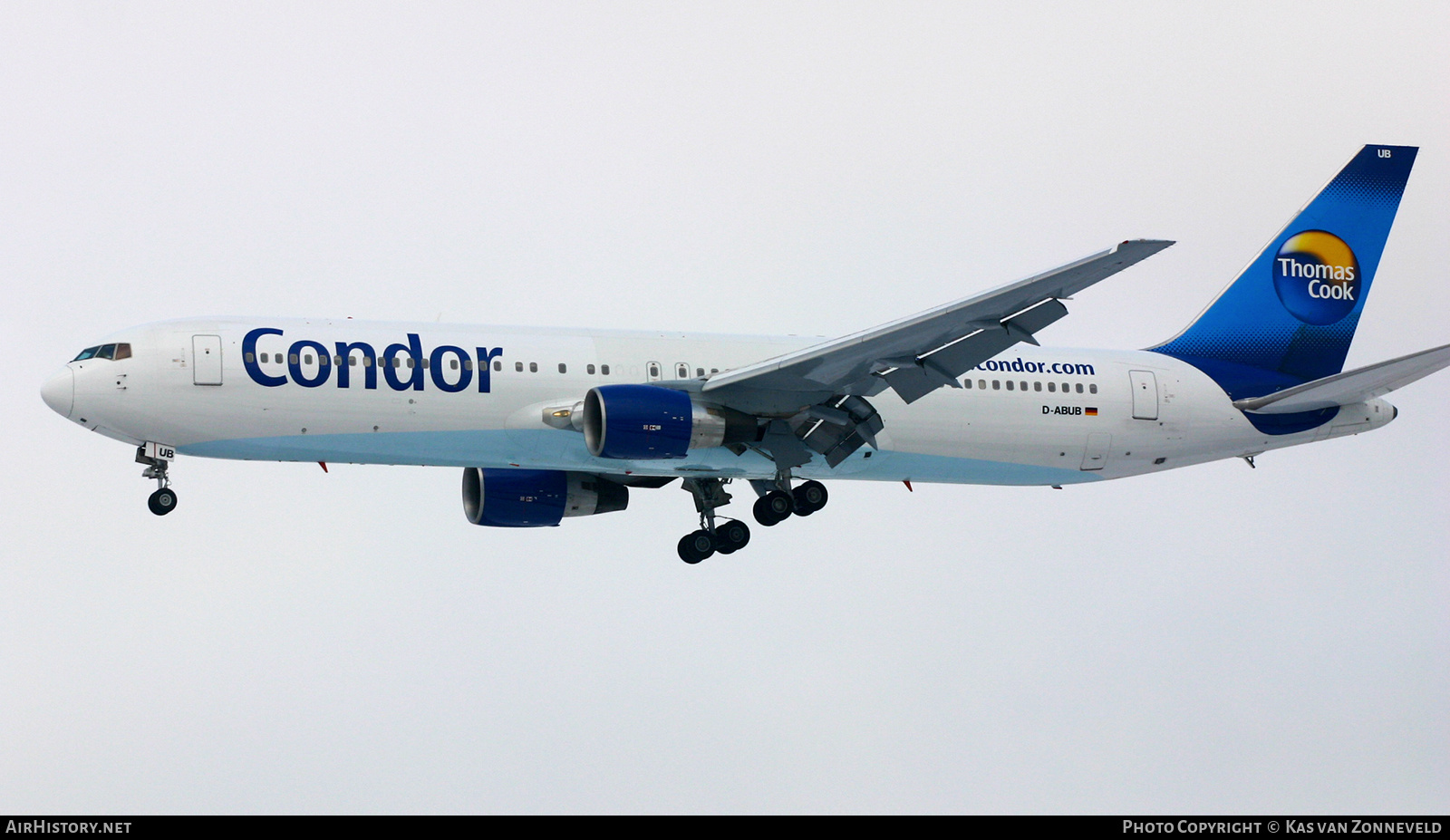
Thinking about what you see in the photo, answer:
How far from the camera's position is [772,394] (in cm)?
3509

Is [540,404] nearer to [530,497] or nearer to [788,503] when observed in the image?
[530,497]

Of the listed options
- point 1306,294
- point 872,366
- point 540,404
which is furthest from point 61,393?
point 1306,294

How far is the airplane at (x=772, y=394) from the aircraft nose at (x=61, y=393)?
0.11 ft

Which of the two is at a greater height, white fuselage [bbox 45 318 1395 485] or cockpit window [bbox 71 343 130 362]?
cockpit window [bbox 71 343 130 362]

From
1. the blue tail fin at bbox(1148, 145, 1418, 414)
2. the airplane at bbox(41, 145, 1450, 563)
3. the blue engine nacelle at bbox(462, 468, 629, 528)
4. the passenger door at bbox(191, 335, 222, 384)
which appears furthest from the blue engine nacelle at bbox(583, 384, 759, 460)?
the blue tail fin at bbox(1148, 145, 1418, 414)

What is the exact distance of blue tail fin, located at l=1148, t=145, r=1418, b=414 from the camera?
40750 mm

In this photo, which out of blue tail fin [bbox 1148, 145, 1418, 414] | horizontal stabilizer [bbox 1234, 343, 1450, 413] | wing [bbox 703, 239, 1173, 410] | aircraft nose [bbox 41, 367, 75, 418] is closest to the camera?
wing [bbox 703, 239, 1173, 410]

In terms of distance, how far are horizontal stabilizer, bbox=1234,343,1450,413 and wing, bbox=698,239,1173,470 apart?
7822 mm

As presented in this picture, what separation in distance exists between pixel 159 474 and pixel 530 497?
28.1 ft

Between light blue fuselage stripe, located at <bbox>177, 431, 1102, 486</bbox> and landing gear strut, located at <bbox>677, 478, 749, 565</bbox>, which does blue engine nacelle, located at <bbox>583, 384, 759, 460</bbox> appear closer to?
light blue fuselage stripe, located at <bbox>177, 431, 1102, 486</bbox>

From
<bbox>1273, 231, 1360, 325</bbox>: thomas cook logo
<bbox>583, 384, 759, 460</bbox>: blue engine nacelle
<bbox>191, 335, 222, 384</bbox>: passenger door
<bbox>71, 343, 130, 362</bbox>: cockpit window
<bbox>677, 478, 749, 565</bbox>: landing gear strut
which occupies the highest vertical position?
<bbox>1273, 231, 1360, 325</bbox>: thomas cook logo

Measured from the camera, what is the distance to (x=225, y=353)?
33344mm

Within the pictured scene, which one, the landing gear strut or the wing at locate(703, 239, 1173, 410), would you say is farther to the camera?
the landing gear strut
